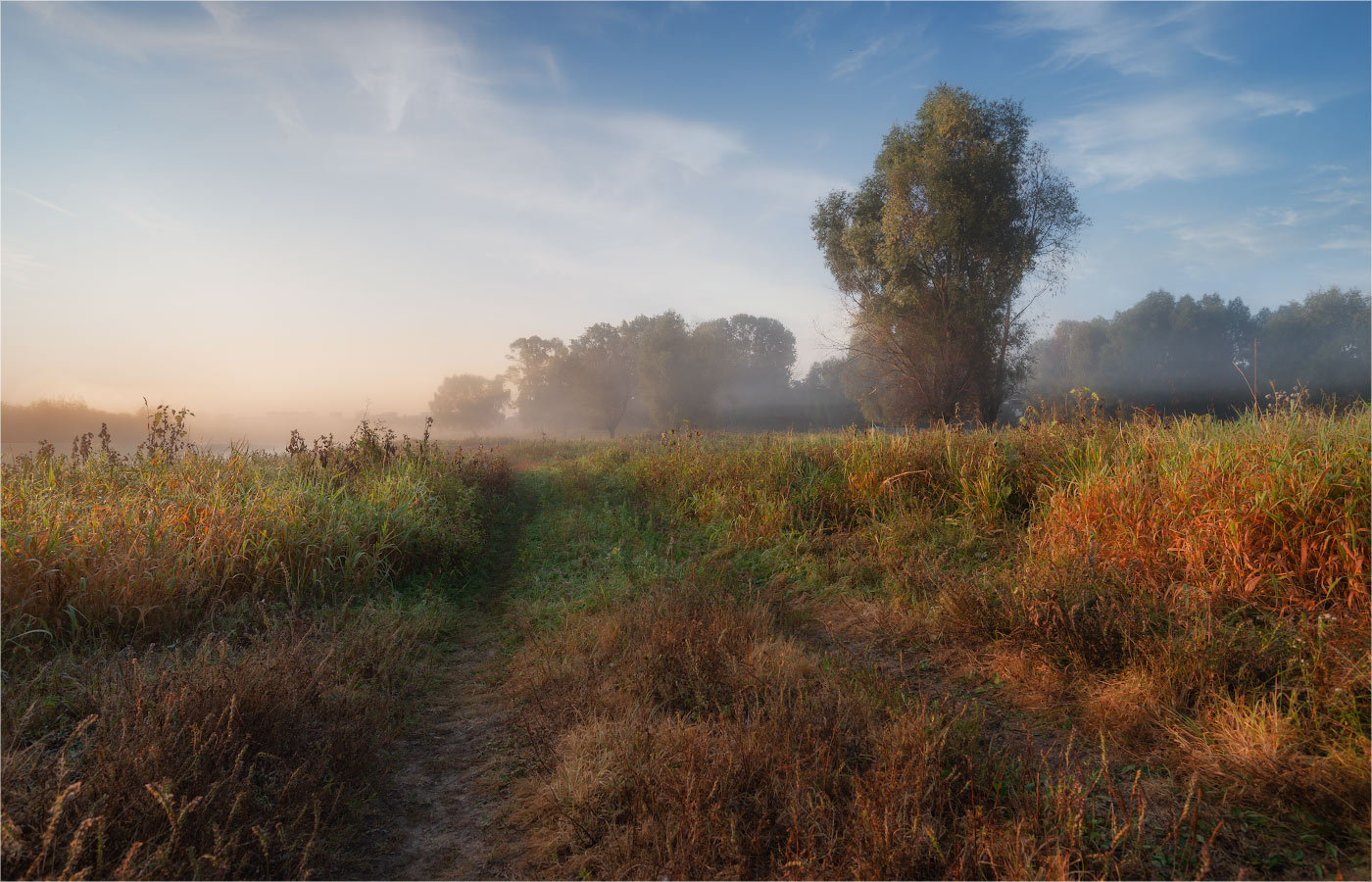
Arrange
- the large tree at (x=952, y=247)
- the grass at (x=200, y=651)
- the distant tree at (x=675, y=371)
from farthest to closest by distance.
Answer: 1. the distant tree at (x=675, y=371)
2. the large tree at (x=952, y=247)
3. the grass at (x=200, y=651)

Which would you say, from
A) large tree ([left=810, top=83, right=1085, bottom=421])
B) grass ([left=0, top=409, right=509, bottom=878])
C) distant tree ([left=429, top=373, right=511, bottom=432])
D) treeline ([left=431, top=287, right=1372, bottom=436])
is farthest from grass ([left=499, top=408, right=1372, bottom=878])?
distant tree ([left=429, top=373, right=511, bottom=432])

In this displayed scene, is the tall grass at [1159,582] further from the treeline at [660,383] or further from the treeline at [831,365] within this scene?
the treeline at [660,383]

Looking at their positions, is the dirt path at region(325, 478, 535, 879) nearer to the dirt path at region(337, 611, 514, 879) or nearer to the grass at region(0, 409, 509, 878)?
the dirt path at region(337, 611, 514, 879)

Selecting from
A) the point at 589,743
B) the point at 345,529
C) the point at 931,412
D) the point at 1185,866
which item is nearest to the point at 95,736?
the point at 589,743

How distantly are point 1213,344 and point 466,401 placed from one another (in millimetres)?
61213

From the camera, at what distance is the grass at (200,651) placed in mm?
2318

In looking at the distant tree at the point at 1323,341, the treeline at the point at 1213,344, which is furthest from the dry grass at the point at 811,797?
the distant tree at the point at 1323,341

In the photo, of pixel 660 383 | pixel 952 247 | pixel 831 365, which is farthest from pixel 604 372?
pixel 952 247

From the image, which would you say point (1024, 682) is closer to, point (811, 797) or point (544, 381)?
point (811, 797)

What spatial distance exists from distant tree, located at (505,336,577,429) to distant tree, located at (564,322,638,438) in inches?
39.1

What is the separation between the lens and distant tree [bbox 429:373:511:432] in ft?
194

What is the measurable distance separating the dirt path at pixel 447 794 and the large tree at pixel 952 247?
18445mm

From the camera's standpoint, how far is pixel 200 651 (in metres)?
3.53

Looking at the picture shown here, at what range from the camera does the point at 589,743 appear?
124 inches
